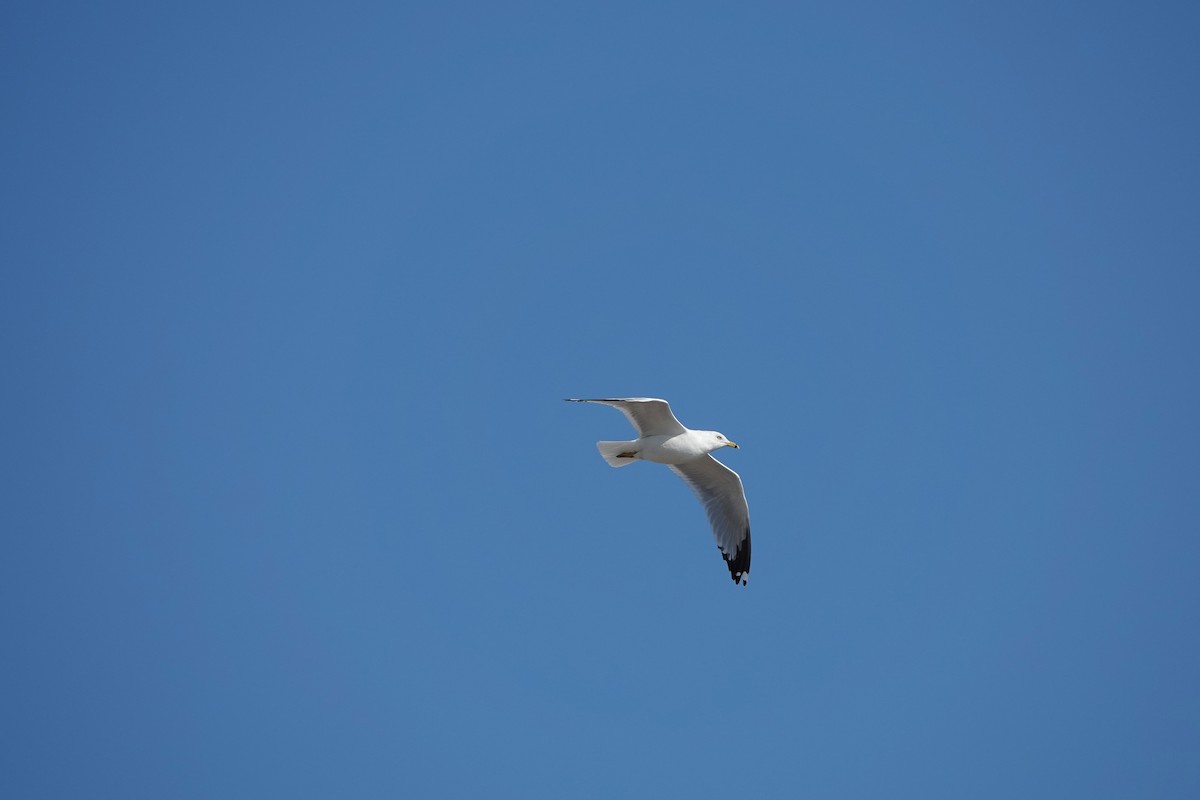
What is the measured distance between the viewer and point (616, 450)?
1102 cm

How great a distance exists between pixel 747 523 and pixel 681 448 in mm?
1474

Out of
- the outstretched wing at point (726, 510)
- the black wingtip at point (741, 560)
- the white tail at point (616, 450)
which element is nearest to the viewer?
the white tail at point (616, 450)

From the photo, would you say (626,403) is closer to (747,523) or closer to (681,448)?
(681,448)

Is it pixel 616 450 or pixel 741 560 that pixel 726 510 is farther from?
pixel 616 450

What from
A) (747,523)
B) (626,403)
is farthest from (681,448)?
(747,523)

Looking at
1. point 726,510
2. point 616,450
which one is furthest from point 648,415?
point 726,510

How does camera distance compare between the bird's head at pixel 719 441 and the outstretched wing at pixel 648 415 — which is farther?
the bird's head at pixel 719 441

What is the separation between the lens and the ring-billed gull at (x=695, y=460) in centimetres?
1066

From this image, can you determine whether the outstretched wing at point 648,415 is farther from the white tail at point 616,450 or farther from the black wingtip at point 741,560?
the black wingtip at point 741,560

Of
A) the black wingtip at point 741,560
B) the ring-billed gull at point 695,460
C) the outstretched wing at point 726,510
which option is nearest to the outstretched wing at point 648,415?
the ring-billed gull at point 695,460

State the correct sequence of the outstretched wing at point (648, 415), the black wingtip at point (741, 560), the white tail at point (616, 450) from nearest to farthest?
1. the outstretched wing at point (648, 415)
2. the white tail at point (616, 450)
3. the black wingtip at point (741, 560)

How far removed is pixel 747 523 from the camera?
39.2 ft

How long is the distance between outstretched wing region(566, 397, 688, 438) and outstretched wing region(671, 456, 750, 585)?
2.68 ft

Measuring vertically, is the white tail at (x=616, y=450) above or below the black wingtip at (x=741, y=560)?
above
